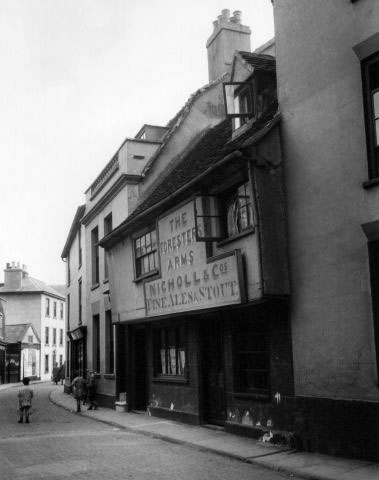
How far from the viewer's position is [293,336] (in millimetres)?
10250

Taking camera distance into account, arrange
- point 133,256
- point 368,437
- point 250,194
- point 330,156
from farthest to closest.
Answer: point 133,256
point 250,194
point 330,156
point 368,437

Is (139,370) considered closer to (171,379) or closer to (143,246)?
(171,379)

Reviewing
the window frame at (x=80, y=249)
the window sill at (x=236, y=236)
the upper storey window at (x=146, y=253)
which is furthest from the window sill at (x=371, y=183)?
the window frame at (x=80, y=249)

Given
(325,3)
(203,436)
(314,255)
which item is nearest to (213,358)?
(203,436)

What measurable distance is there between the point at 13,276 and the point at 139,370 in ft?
158

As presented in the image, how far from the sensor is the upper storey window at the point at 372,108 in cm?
888

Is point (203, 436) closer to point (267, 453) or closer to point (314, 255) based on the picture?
point (267, 453)

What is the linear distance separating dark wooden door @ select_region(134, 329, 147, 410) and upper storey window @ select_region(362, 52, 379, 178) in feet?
36.9

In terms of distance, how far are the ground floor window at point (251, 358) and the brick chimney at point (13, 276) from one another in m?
54.0

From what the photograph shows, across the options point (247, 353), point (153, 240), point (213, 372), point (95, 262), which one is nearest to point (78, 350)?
point (95, 262)

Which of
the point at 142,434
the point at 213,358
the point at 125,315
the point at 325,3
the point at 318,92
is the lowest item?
the point at 142,434

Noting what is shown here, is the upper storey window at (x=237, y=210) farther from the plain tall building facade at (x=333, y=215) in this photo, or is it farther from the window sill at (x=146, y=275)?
the window sill at (x=146, y=275)

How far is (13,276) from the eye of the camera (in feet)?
208

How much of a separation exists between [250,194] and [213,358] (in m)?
4.86
